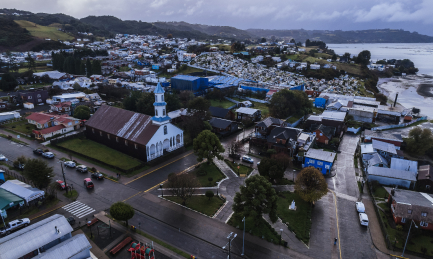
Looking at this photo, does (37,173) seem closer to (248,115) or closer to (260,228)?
(260,228)

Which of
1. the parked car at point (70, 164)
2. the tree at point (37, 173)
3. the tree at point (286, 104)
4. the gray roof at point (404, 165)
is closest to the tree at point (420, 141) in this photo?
the gray roof at point (404, 165)

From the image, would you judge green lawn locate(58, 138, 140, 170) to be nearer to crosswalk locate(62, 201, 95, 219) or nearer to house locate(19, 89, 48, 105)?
crosswalk locate(62, 201, 95, 219)

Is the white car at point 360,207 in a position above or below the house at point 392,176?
below

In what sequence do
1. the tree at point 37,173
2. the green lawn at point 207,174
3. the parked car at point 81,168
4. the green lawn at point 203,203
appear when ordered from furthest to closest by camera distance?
the parked car at point 81,168
the green lawn at point 207,174
the tree at point 37,173
the green lawn at point 203,203

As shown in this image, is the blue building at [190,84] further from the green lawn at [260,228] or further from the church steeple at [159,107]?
the green lawn at [260,228]

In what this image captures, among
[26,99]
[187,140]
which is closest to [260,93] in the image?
[187,140]

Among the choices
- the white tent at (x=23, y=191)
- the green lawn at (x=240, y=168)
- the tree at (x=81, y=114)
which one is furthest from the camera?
the tree at (x=81, y=114)

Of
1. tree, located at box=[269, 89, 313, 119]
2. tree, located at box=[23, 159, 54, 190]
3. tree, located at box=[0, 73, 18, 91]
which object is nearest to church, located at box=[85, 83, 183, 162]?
tree, located at box=[23, 159, 54, 190]
